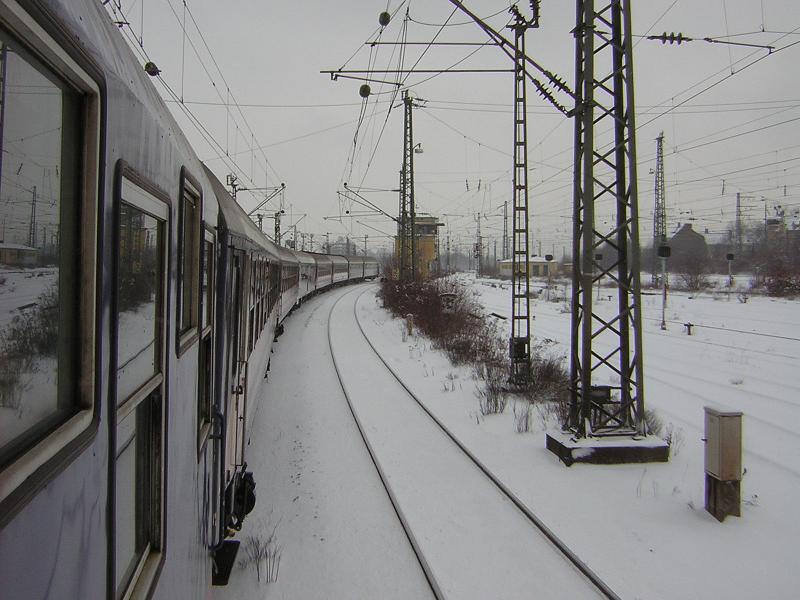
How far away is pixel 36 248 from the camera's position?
3.32 feet

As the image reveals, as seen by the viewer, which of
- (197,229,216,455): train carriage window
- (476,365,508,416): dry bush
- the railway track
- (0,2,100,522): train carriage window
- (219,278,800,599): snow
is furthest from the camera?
(476,365,508,416): dry bush

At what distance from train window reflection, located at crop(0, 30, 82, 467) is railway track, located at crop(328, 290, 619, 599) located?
150 inches

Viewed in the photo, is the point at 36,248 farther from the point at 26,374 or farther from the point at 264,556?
the point at 264,556

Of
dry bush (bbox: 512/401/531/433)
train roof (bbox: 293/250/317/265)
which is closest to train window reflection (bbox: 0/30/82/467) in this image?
dry bush (bbox: 512/401/531/433)

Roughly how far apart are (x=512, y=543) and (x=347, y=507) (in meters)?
1.74

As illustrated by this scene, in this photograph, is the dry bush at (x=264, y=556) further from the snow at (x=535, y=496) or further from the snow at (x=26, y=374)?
the snow at (x=26, y=374)

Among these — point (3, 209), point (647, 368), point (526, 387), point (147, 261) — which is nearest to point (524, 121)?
point (526, 387)

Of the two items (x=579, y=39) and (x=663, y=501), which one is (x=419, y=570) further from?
(x=579, y=39)

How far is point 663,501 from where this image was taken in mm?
5844

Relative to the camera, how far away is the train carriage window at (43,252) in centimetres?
90

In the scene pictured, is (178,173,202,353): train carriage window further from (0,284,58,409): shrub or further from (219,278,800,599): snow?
(219,278,800,599): snow

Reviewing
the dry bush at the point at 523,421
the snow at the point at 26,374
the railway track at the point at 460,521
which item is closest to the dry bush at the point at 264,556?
the railway track at the point at 460,521

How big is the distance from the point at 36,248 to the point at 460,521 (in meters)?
5.06

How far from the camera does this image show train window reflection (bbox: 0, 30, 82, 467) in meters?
0.91
